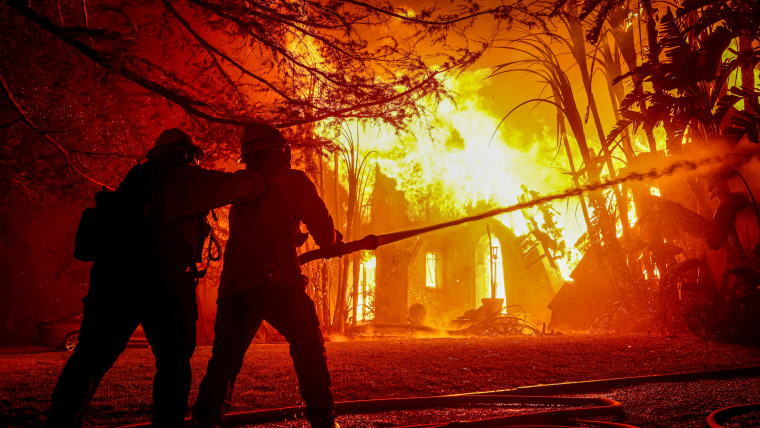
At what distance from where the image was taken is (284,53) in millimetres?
6133

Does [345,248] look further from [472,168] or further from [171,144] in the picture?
[472,168]

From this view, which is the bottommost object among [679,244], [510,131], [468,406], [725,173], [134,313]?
[468,406]

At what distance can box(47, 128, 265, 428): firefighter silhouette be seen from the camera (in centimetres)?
269

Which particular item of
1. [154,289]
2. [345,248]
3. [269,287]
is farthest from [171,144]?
[345,248]

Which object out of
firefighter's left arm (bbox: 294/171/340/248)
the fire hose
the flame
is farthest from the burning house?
firefighter's left arm (bbox: 294/171/340/248)

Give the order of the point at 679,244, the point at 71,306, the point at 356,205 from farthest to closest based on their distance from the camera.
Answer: the point at 356,205
the point at 71,306
the point at 679,244

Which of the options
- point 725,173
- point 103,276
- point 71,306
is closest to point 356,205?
point 71,306

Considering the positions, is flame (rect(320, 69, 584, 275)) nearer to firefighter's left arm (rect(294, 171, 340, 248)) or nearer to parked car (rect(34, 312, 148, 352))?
parked car (rect(34, 312, 148, 352))

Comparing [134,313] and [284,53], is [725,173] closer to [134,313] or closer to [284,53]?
[284,53]

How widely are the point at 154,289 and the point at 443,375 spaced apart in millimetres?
4059

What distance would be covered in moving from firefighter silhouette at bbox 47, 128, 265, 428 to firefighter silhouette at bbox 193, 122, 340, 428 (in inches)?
6.6

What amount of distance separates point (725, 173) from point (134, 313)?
9.09 m

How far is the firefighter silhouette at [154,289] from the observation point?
2.69m

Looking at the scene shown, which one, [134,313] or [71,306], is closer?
[134,313]
